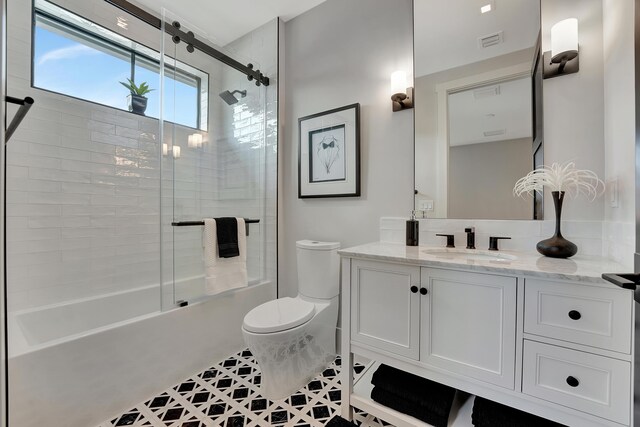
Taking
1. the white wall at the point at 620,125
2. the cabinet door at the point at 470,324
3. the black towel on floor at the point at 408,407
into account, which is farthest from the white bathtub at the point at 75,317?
the white wall at the point at 620,125

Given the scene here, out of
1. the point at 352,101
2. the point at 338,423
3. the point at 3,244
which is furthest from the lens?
the point at 352,101

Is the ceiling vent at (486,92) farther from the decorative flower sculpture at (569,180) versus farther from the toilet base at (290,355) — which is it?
the toilet base at (290,355)

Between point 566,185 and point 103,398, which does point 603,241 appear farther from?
point 103,398

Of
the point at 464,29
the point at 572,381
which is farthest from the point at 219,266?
the point at 464,29

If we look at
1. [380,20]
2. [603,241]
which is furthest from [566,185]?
[380,20]

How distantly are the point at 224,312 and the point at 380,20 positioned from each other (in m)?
2.41

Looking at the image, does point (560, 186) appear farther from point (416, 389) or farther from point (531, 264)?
point (416, 389)

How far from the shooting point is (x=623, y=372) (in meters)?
0.89

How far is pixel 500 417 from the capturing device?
114 centimetres

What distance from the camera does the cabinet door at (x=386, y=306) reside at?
4.19 feet

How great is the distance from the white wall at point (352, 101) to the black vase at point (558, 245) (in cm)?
74

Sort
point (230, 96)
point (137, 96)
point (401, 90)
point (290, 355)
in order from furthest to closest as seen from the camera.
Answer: point (230, 96), point (137, 96), point (401, 90), point (290, 355)

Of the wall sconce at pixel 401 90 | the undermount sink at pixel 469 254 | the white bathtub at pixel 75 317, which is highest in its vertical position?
the wall sconce at pixel 401 90

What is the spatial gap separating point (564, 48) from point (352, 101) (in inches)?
47.3
